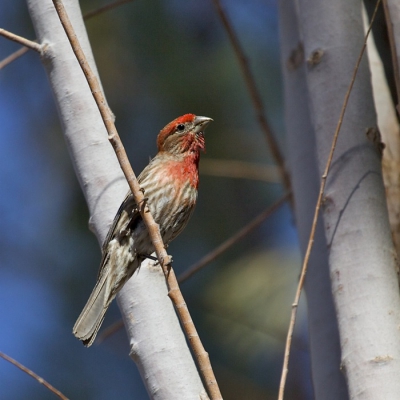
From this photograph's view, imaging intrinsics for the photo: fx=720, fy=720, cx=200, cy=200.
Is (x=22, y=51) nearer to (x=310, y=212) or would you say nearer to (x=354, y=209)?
(x=310, y=212)

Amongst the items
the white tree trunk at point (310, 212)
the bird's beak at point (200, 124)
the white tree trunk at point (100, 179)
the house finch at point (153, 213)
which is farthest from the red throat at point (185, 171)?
the white tree trunk at point (100, 179)

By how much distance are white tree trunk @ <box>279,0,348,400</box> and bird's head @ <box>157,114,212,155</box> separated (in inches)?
23.6

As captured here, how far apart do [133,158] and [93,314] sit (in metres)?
4.32

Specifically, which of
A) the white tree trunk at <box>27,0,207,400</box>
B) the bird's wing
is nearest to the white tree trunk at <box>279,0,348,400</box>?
the white tree trunk at <box>27,0,207,400</box>

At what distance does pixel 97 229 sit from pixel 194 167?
1.28 meters

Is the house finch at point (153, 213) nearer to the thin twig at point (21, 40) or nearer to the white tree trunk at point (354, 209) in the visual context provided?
the thin twig at point (21, 40)

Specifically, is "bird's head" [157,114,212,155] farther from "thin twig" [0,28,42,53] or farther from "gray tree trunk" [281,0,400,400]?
"thin twig" [0,28,42,53]

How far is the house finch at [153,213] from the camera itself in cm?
374

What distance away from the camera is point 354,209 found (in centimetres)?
336

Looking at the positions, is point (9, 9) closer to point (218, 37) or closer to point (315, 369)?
point (218, 37)

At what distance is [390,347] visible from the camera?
295 centimetres

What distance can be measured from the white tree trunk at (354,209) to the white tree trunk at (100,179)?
73 centimetres

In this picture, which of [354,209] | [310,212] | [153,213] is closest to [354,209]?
[354,209]


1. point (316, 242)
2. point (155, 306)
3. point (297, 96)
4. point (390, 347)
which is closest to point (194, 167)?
point (297, 96)
